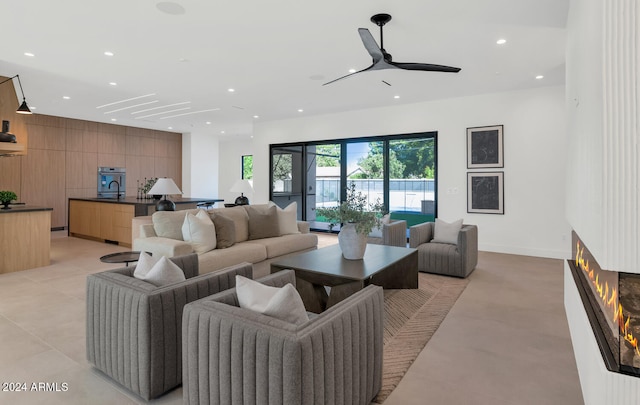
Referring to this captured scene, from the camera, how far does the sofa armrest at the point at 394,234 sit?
207 inches

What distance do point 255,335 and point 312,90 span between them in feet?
18.0

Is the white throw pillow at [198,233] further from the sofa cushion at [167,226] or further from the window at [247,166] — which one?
the window at [247,166]

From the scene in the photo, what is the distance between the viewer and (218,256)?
3.78 metres

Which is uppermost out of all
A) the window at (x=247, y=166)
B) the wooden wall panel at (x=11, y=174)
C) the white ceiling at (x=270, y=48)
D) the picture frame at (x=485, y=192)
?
the white ceiling at (x=270, y=48)

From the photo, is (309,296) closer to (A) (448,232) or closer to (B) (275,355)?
(B) (275,355)

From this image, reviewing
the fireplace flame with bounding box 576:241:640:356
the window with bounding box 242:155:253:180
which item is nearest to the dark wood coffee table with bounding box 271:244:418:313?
the fireplace flame with bounding box 576:241:640:356

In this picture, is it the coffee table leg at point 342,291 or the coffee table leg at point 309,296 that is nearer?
the coffee table leg at point 342,291

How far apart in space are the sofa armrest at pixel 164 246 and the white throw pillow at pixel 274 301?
2125mm

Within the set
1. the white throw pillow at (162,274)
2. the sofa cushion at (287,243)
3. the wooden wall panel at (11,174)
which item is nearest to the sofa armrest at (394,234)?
the sofa cushion at (287,243)

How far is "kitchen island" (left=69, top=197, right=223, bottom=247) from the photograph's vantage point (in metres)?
6.74

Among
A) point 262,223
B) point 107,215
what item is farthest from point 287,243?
point 107,215

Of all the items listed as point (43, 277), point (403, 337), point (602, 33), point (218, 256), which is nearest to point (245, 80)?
point (218, 256)

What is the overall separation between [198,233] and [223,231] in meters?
0.34

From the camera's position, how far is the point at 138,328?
192 cm
